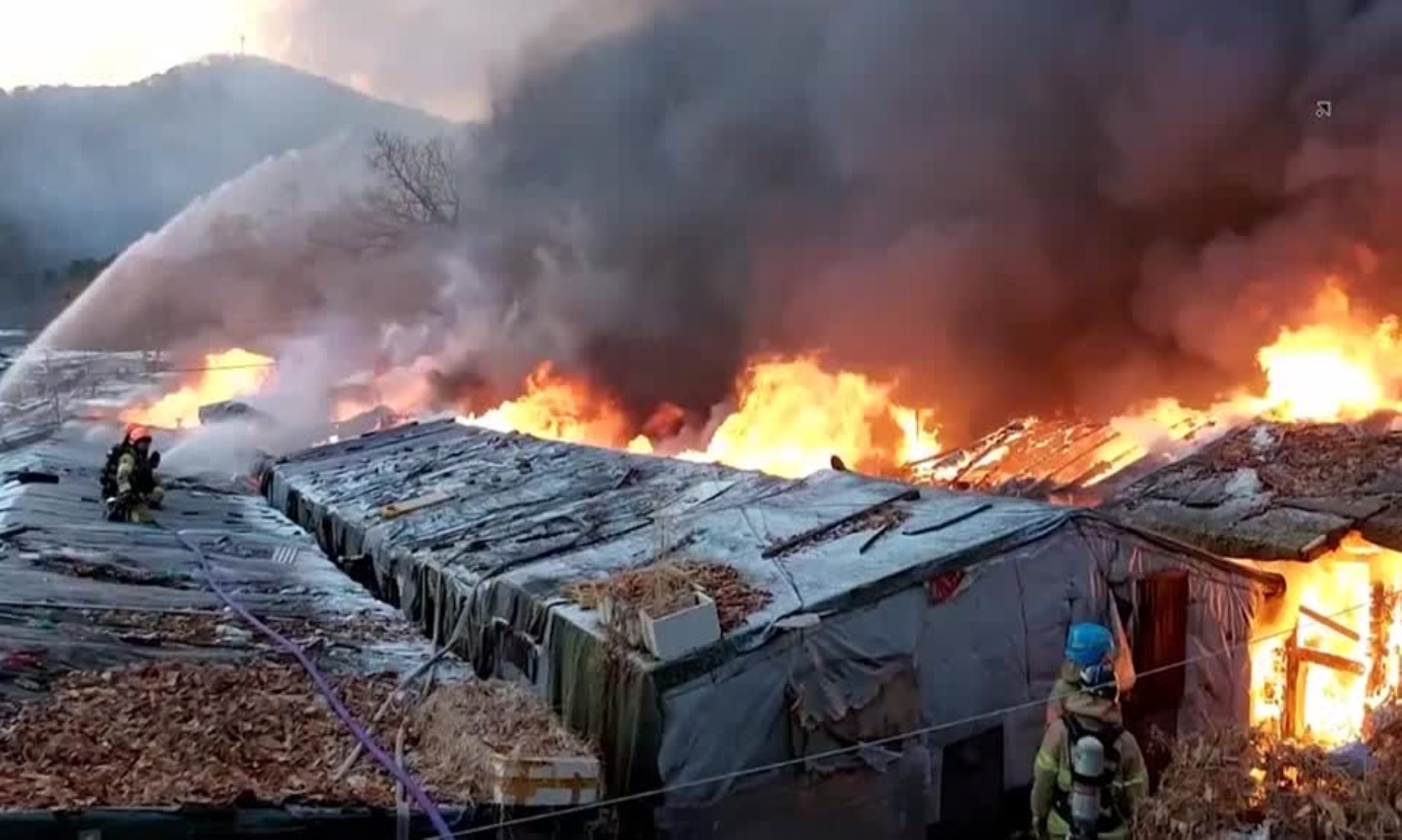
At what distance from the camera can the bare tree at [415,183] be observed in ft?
146

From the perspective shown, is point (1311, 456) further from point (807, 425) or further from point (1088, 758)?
point (807, 425)

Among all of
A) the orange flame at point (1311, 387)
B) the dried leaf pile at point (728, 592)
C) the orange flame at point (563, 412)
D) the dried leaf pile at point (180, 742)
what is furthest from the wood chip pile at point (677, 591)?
the orange flame at point (563, 412)

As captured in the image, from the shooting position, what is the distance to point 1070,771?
203 inches

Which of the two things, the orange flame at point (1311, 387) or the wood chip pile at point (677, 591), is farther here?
the orange flame at point (1311, 387)

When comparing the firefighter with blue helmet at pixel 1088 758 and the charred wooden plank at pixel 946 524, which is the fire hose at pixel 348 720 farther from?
the charred wooden plank at pixel 946 524

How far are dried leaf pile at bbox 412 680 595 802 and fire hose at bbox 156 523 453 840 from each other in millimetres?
178

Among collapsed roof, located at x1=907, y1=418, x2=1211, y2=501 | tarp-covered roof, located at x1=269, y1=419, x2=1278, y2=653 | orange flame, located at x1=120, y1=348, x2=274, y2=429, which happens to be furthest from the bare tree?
collapsed roof, located at x1=907, y1=418, x2=1211, y2=501

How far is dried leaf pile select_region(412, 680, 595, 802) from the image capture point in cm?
657

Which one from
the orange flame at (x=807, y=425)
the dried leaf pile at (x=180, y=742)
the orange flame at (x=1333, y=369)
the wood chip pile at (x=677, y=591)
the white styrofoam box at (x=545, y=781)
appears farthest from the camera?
the orange flame at (x=807, y=425)

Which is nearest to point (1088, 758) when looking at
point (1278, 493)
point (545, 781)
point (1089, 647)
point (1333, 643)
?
point (1089, 647)

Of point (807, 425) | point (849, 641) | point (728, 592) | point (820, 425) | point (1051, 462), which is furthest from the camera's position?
point (807, 425)

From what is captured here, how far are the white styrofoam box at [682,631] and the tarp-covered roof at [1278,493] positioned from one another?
5741 millimetres

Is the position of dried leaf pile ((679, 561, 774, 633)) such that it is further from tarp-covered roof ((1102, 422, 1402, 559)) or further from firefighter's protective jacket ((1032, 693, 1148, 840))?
tarp-covered roof ((1102, 422, 1402, 559))

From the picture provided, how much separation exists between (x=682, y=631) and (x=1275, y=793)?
10.4 ft
